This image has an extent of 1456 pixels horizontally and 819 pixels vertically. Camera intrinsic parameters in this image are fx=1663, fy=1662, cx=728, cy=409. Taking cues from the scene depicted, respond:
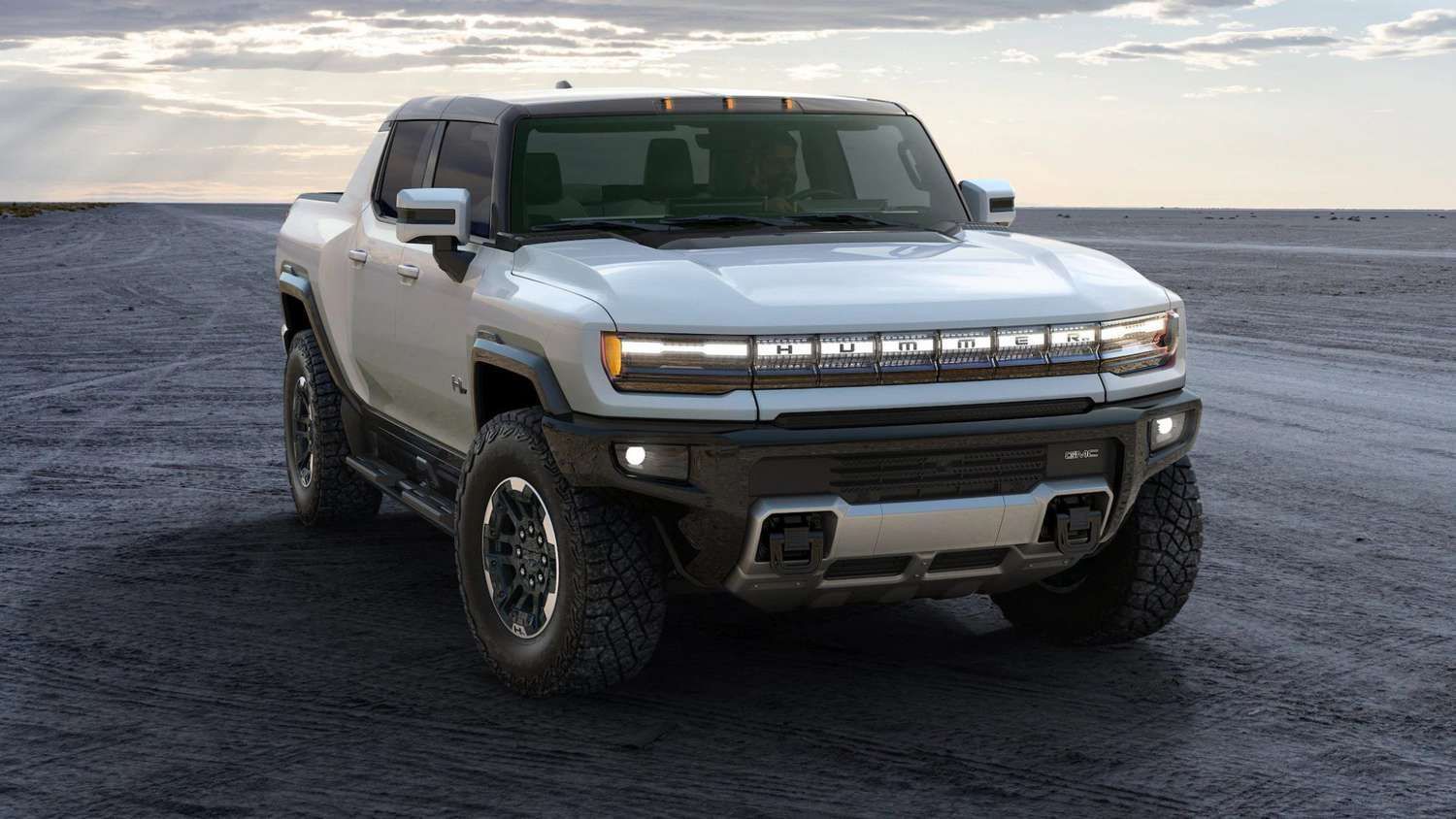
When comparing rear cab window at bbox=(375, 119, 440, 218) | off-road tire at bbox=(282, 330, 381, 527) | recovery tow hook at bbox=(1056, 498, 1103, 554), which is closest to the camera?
recovery tow hook at bbox=(1056, 498, 1103, 554)

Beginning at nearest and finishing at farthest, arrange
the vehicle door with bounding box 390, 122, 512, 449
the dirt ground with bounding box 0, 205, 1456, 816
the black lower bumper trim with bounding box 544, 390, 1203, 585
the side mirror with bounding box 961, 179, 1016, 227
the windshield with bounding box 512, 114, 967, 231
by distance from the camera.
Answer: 1. the dirt ground with bounding box 0, 205, 1456, 816
2. the black lower bumper trim with bounding box 544, 390, 1203, 585
3. the vehicle door with bounding box 390, 122, 512, 449
4. the windshield with bounding box 512, 114, 967, 231
5. the side mirror with bounding box 961, 179, 1016, 227

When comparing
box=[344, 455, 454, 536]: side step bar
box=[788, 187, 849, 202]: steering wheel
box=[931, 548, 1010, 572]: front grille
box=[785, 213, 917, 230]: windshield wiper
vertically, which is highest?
box=[788, 187, 849, 202]: steering wheel

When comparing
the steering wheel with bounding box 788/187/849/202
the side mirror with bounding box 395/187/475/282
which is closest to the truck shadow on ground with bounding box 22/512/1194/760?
the side mirror with bounding box 395/187/475/282

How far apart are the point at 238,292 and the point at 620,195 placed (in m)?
20.2

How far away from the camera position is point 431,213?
5555 millimetres

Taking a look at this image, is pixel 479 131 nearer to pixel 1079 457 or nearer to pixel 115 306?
pixel 1079 457

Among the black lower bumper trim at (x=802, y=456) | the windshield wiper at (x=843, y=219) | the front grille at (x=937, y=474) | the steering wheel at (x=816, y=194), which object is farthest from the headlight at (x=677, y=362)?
the steering wheel at (x=816, y=194)

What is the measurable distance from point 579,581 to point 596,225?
1451mm

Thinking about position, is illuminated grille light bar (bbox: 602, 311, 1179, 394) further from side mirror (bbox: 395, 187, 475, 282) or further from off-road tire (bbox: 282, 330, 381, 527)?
off-road tire (bbox: 282, 330, 381, 527)

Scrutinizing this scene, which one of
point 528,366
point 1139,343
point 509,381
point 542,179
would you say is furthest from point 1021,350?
point 542,179

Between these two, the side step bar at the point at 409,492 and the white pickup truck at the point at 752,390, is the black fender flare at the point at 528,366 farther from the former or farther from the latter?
the side step bar at the point at 409,492

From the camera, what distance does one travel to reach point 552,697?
17.4 ft

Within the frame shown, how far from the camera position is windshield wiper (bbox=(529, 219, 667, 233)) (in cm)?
578

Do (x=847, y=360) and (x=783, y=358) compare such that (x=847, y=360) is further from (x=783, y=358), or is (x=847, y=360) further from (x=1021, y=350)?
(x=1021, y=350)
